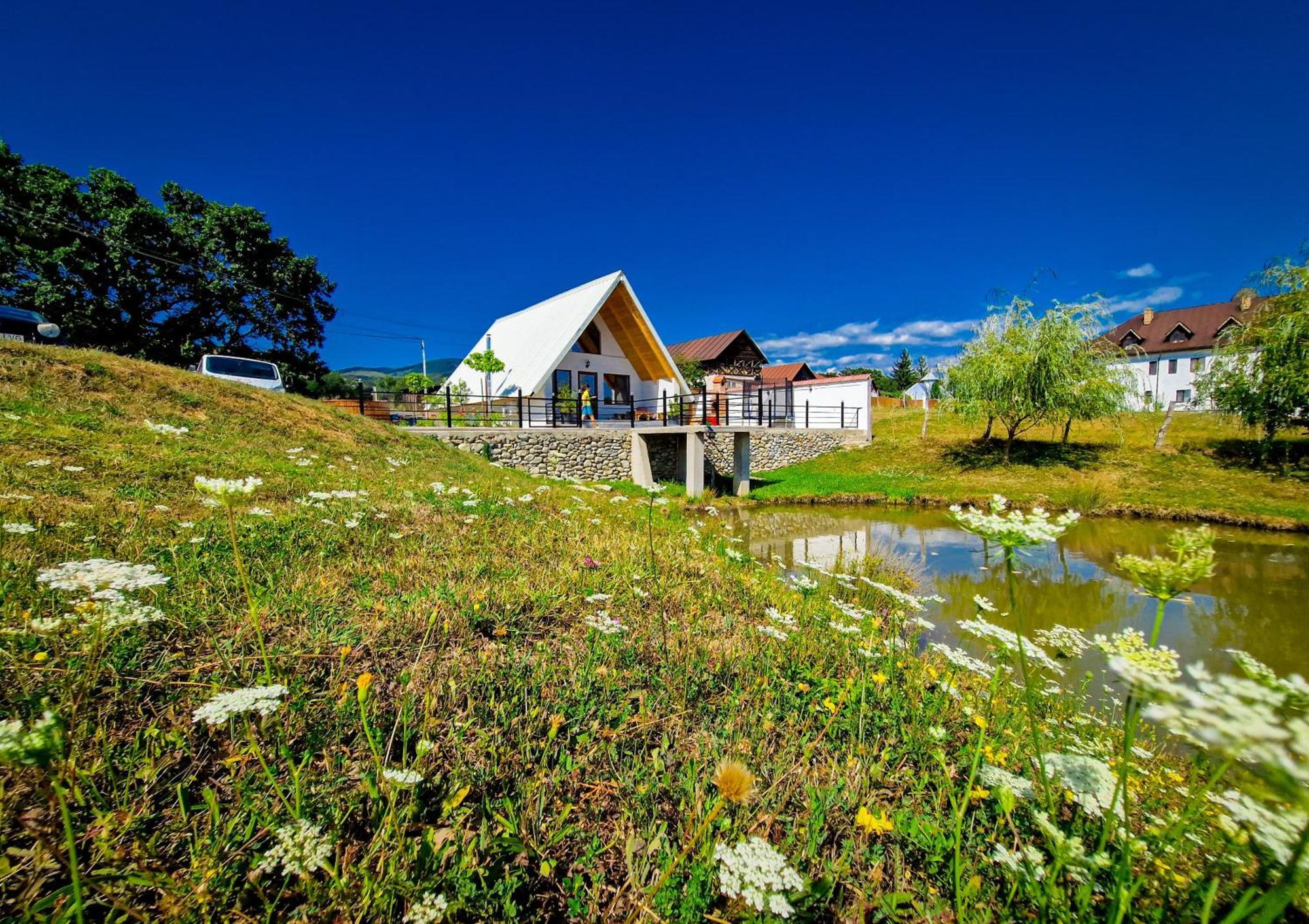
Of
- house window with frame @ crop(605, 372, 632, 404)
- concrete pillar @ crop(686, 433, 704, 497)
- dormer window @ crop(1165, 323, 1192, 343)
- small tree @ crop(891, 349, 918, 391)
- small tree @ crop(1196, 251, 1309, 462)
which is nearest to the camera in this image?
small tree @ crop(1196, 251, 1309, 462)

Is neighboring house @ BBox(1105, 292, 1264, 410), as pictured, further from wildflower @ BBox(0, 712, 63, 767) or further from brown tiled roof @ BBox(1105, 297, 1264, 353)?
wildflower @ BBox(0, 712, 63, 767)

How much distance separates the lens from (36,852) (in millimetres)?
1232

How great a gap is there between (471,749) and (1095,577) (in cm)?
1128

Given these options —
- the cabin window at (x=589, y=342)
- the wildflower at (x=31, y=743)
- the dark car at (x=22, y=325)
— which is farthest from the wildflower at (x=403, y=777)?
the cabin window at (x=589, y=342)

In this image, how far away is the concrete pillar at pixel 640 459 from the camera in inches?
753

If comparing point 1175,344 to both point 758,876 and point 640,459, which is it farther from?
point 758,876

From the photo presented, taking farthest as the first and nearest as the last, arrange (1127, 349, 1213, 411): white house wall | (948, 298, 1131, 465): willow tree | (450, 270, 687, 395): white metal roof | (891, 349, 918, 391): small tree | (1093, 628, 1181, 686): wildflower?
(891, 349, 918, 391): small tree < (1127, 349, 1213, 411): white house wall < (450, 270, 687, 395): white metal roof < (948, 298, 1131, 465): willow tree < (1093, 628, 1181, 686): wildflower

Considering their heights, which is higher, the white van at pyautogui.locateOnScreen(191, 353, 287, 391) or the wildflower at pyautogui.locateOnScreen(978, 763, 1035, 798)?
the white van at pyautogui.locateOnScreen(191, 353, 287, 391)

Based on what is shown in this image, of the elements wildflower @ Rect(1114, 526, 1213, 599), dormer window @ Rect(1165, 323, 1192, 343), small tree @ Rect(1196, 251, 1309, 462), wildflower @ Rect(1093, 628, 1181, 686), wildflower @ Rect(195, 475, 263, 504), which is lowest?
wildflower @ Rect(1093, 628, 1181, 686)

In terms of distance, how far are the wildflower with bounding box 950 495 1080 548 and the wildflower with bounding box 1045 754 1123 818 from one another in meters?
0.67

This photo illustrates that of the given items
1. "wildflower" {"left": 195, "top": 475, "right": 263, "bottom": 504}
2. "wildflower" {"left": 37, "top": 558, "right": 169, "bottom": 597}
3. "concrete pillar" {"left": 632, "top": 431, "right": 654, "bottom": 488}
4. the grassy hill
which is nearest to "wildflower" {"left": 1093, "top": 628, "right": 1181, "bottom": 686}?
the grassy hill

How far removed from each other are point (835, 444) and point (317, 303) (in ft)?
103

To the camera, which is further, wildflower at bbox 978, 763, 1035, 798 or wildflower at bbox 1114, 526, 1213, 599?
wildflower at bbox 978, 763, 1035, 798

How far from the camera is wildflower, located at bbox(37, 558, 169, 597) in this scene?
5.41 ft
